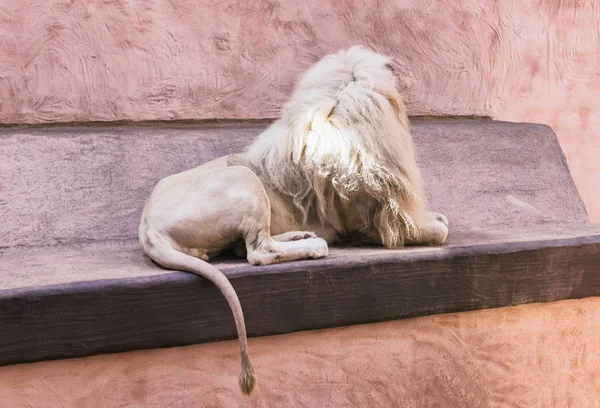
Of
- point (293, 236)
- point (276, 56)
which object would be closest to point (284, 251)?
point (293, 236)

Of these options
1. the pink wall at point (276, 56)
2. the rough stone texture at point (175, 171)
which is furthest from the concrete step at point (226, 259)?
the pink wall at point (276, 56)

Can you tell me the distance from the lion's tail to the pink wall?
99 cm

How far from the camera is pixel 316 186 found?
2295mm

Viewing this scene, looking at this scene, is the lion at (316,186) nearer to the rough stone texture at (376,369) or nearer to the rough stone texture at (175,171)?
the rough stone texture at (376,369)

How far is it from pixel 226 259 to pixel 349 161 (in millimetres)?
492

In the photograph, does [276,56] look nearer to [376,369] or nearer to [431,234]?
[431,234]

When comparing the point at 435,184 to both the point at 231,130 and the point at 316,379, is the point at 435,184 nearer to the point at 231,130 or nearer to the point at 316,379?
the point at 231,130

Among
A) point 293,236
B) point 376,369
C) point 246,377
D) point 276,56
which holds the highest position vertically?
point 276,56

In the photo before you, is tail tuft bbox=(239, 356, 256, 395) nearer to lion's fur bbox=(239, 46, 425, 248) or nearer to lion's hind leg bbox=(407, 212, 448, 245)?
lion's fur bbox=(239, 46, 425, 248)

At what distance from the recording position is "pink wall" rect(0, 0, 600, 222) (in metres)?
2.80

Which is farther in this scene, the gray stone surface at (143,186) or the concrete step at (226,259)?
the gray stone surface at (143,186)

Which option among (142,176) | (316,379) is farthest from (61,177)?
(316,379)

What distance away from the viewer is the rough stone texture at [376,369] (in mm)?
1860

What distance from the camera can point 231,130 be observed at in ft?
9.72
